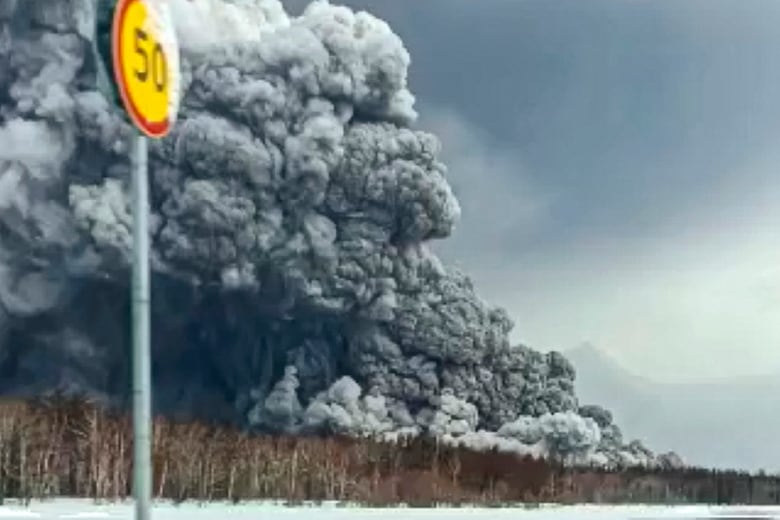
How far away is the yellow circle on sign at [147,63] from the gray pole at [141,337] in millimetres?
76

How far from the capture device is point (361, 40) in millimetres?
39000

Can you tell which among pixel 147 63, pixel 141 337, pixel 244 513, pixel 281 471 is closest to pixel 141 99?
pixel 147 63

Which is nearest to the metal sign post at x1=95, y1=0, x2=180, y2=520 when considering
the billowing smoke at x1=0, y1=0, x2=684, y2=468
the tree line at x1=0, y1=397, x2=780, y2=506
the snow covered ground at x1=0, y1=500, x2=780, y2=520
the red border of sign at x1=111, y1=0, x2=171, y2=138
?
the red border of sign at x1=111, y1=0, x2=171, y2=138

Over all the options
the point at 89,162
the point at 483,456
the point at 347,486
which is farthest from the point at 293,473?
the point at 89,162

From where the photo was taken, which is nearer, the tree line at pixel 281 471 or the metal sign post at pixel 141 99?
the metal sign post at pixel 141 99

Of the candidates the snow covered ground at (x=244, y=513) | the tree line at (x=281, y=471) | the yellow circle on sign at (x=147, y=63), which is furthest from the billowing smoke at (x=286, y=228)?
the yellow circle on sign at (x=147, y=63)

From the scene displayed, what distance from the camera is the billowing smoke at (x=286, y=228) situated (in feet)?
123

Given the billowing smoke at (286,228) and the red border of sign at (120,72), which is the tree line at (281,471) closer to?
the billowing smoke at (286,228)

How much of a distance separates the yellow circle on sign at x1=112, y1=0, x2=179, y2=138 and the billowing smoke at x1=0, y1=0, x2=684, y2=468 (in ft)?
106

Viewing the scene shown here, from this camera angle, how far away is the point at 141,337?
3414mm

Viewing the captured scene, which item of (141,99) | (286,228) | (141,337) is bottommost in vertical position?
(141,337)

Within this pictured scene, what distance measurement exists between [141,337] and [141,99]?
531 millimetres

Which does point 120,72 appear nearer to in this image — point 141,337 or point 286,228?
point 141,337

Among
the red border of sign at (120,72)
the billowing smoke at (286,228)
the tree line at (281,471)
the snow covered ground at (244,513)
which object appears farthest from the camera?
the billowing smoke at (286,228)
